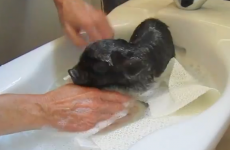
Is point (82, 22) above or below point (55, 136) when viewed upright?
above

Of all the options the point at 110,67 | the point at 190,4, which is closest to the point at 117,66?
the point at 110,67

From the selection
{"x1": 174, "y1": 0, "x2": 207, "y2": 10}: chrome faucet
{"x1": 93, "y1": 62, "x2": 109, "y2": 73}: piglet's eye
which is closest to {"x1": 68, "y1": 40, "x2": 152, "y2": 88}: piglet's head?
{"x1": 93, "y1": 62, "x2": 109, "y2": 73}: piglet's eye

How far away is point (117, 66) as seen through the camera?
68cm

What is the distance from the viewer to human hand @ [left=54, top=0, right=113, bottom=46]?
75 centimetres

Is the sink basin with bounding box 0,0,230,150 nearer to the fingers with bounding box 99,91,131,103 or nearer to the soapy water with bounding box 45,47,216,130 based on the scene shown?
the soapy water with bounding box 45,47,216,130

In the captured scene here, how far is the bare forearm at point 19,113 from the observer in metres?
0.63

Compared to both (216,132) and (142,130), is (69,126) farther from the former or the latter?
(216,132)

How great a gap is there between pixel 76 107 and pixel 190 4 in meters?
0.33

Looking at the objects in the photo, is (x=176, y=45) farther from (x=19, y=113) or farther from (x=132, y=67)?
(x=19, y=113)

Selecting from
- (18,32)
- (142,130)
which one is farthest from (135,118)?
(18,32)

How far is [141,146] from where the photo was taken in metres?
0.49

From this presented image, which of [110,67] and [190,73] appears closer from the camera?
[110,67]

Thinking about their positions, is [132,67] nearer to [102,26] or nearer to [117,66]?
[117,66]

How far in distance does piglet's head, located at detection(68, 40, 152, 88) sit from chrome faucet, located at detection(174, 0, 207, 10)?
19 centimetres
